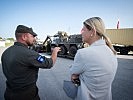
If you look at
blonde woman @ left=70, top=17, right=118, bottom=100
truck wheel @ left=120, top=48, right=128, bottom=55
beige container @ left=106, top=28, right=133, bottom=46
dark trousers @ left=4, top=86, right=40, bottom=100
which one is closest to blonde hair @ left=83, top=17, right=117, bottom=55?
Result: blonde woman @ left=70, top=17, right=118, bottom=100

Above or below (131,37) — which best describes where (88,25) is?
above

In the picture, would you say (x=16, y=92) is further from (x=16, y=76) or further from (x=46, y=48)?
(x=46, y=48)

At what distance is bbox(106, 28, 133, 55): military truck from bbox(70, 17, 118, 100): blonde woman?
863 inches

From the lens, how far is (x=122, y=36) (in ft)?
79.5

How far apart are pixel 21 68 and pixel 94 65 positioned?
1141mm

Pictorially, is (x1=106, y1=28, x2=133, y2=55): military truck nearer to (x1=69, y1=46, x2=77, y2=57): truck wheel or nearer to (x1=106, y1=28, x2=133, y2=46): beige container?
(x1=106, y1=28, x2=133, y2=46): beige container

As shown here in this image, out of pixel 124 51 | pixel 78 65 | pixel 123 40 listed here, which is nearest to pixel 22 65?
pixel 78 65

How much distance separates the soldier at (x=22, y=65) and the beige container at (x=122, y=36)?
73.2 feet

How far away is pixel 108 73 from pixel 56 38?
15.7 m

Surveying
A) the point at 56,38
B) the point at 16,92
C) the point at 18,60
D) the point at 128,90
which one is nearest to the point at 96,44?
the point at 18,60

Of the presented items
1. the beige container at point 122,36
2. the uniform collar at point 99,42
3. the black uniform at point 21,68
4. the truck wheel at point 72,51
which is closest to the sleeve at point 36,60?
the black uniform at point 21,68

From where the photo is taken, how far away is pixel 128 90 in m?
6.03

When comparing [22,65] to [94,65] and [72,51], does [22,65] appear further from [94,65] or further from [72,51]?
[72,51]

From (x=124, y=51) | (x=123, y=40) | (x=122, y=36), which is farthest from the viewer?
(x=122, y=36)
